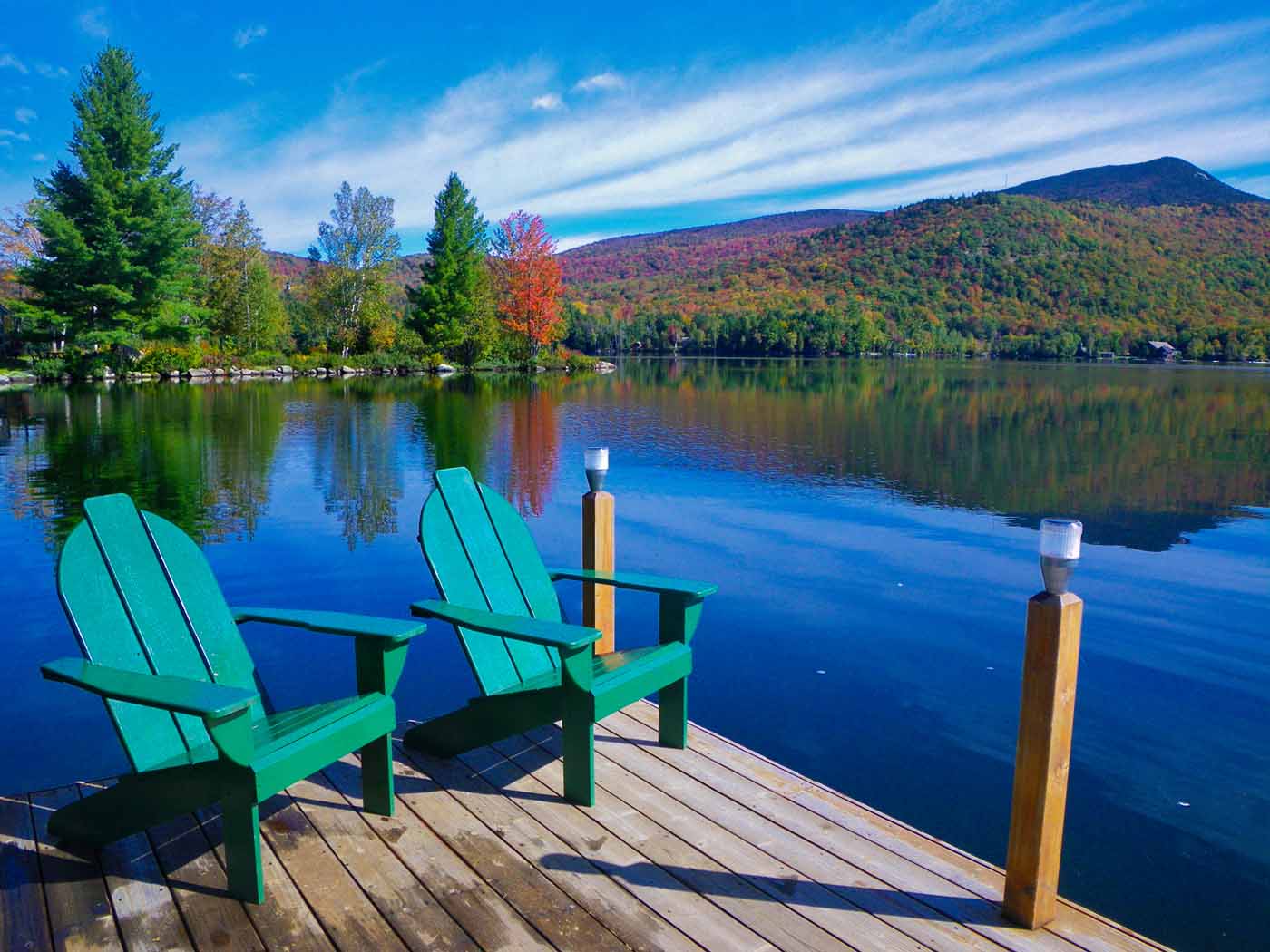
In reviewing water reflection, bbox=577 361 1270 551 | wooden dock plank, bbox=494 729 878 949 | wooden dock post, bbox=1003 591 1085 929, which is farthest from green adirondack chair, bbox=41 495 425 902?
water reflection, bbox=577 361 1270 551

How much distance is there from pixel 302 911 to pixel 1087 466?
1253cm

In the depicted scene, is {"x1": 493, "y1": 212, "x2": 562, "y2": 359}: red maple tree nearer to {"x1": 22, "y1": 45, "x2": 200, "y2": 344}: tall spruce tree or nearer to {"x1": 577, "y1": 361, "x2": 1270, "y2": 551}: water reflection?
{"x1": 577, "y1": 361, "x2": 1270, "y2": 551}: water reflection

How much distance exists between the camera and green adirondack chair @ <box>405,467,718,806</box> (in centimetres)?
246

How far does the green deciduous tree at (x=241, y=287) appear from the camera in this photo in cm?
3331

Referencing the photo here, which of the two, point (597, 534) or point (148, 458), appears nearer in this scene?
point (597, 534)

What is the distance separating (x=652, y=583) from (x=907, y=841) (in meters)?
1.08

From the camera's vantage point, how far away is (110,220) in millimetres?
25797

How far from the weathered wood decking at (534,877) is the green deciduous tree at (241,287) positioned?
34.1 meters

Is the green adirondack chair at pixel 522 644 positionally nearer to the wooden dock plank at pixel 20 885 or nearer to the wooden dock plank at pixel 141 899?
the wooden dock plank at pixel 141 899

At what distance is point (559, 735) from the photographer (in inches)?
120

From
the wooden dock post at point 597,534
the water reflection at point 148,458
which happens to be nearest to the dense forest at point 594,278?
the water reflection at point 148,458

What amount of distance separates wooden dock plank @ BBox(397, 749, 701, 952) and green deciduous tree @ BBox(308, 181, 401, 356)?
36.4 metres

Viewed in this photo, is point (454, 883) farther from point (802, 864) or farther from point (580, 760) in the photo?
point (802, 864)

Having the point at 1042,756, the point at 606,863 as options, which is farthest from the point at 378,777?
the point at 1042,756
